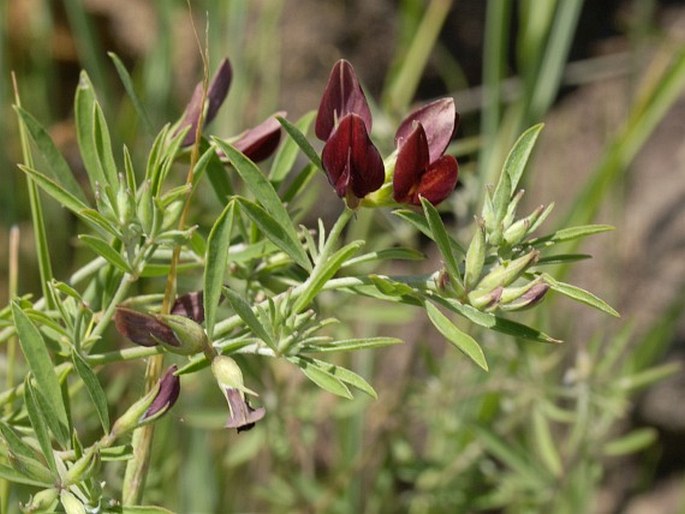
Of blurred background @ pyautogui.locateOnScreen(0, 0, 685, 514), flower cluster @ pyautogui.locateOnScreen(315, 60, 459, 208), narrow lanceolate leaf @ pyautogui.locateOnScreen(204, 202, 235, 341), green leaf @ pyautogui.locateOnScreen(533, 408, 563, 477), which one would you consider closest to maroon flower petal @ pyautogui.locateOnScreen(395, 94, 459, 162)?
flower cluster @ pyautogui.locateOnScreen(315, 60, 459, 208)

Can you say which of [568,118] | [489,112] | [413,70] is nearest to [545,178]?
[568,118]

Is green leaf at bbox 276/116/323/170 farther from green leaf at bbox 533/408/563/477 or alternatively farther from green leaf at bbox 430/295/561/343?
green leaf at bbox 533/408/563/477

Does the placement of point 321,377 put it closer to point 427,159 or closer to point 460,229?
point 427,159

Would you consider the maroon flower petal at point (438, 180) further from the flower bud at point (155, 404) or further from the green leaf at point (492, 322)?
the flower bud at point (155, 404)

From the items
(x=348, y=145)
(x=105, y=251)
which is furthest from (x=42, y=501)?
(x=348, y=145)

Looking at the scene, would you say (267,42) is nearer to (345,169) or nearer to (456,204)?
(456,204)
